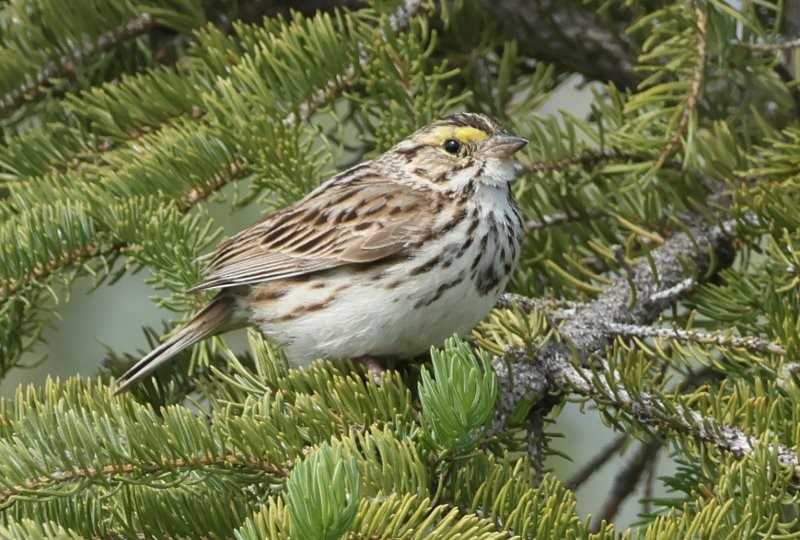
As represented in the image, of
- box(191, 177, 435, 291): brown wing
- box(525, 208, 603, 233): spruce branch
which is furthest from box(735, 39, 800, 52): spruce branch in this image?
box(191, 177, 435, 291): brown wing

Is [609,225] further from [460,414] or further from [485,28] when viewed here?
[460,414]

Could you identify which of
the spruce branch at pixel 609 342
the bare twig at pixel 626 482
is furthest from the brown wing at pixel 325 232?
the bare twig at pixel 626 482

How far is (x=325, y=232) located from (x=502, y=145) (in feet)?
1.70

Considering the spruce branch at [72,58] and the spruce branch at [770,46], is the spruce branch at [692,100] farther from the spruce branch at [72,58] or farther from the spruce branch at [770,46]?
the spruce branch at [72,58]

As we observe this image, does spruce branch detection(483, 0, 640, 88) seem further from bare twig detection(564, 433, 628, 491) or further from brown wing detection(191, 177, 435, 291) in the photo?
bare twig detection(564, 433, 628, 491)

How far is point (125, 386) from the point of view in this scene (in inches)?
109

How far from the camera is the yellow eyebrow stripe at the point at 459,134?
10.5 feet

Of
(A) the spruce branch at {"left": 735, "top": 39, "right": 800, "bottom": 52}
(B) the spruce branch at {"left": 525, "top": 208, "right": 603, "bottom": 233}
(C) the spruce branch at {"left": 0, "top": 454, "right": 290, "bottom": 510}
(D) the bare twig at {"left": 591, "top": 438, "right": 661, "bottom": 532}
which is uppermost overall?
(C) the spruce branch at {"left": 0, "top": 454, "right": 290, "bottom": 510}

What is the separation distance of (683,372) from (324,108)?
1110 mm

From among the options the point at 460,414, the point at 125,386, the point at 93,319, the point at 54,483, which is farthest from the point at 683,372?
the point at 93,319

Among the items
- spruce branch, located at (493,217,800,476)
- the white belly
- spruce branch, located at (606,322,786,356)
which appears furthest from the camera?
the white belly

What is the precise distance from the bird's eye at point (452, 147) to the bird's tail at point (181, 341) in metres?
0.74

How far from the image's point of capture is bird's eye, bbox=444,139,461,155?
3240 mm

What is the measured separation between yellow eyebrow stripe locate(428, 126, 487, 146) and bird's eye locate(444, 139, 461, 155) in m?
0.02
